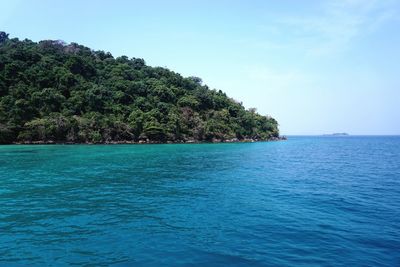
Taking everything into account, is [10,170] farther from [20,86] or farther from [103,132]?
[20,86]

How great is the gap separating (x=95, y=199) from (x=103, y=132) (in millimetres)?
61887

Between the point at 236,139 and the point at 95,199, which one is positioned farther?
the point at 236,139

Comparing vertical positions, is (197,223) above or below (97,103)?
below

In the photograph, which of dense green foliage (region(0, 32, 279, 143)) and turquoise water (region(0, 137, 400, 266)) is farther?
dense green foliage (region(0, 32, 279, 143))

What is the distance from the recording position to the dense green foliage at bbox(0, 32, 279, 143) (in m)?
66.5

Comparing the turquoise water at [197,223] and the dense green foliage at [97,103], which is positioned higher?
the dense green foliage at [97,103]

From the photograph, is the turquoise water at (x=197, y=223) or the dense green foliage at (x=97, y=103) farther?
the dense green foliage at (x=97, y=103)

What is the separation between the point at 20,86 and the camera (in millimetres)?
70625

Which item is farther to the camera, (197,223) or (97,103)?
(97,103)

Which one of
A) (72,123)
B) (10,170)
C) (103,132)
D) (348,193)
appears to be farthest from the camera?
(103,132)

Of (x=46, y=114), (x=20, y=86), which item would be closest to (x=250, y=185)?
(x=46, y=114)

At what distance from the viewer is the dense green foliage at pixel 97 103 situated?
66544 millimetres

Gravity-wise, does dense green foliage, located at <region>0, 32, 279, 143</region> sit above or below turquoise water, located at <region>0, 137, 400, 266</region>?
above

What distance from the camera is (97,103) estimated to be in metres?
79.5
